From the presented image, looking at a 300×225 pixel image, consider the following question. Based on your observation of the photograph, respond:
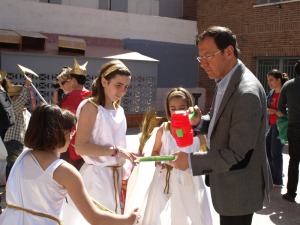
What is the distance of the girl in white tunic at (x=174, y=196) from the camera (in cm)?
374

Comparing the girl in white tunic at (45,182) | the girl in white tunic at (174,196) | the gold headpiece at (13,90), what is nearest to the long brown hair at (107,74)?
the girl in white tunic at (174,196)

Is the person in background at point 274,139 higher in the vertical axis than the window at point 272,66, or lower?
lower

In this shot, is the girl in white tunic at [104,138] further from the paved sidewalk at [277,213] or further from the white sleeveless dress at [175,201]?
the paved sidewalk at [277,213]

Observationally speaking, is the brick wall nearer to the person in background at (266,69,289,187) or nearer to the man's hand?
the person in background at (266,69,289,187)

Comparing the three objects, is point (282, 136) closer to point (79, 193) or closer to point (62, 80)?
point (62, 80)

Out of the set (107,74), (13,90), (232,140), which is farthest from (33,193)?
(13,90)

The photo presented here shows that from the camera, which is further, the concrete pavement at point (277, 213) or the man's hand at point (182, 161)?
the concrete pavement at point (277, 213)

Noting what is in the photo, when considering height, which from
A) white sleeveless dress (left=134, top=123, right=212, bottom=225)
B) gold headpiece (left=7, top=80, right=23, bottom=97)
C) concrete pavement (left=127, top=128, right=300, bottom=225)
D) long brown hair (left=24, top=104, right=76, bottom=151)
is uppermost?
gold headpiece (left=7, top=80, right=23, bottom=97)

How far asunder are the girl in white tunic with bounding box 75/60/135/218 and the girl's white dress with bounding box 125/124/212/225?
0.54 metres

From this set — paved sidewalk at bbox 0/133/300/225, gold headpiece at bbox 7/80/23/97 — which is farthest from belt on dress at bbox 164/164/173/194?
gold headpiece at bbox 7/80/23/97

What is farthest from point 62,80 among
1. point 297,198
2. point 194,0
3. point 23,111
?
point 194,0

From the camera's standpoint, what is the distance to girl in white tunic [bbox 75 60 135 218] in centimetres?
314

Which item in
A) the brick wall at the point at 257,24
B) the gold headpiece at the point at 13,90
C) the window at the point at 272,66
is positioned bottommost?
the gold headpiece at the point at 13,90

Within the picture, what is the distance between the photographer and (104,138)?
3221 millimetres
